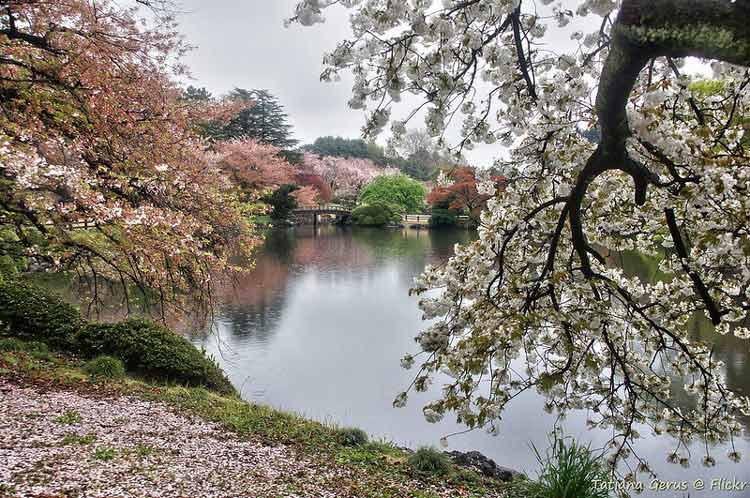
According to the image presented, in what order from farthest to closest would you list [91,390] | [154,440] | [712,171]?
[91,390] < [154,440] < [712,171]

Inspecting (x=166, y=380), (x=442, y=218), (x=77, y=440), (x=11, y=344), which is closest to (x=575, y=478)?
(x=77, y=440)

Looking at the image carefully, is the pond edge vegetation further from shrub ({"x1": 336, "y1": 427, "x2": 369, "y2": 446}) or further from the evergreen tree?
the evergreen tree

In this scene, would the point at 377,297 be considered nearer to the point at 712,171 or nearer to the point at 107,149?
the point at 107,149

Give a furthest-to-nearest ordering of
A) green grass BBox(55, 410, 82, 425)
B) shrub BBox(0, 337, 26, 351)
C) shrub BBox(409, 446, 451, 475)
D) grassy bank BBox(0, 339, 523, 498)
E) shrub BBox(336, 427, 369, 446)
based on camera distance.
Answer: shrub BBox(0, 337, 26, 351)
shrub BBox(336, 427, 369, 446)
shrub BBox(409, 446, 451, 475)
green grass BBox(55, 410, 82, 425)
grassy bank BBox(0, 339, 523, 498)

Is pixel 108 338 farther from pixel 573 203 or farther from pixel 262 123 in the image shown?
pixel 262 123

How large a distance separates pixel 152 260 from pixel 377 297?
9.13 m

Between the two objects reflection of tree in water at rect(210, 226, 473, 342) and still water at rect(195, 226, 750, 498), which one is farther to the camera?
reflection of tree in water at rect(210, 226, 473, 342)

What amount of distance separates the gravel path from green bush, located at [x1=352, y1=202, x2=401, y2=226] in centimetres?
3010

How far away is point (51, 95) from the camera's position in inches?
186

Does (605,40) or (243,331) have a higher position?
(605,40)

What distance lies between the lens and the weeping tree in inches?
80.0

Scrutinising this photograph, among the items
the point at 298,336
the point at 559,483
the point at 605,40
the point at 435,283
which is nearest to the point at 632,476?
the point at 559,483

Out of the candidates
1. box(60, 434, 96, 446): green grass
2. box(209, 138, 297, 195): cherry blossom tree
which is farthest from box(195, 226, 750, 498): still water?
Result: box(209, 138, 297, 195): cherry blossom tree

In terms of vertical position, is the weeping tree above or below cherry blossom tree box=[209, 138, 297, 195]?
below
